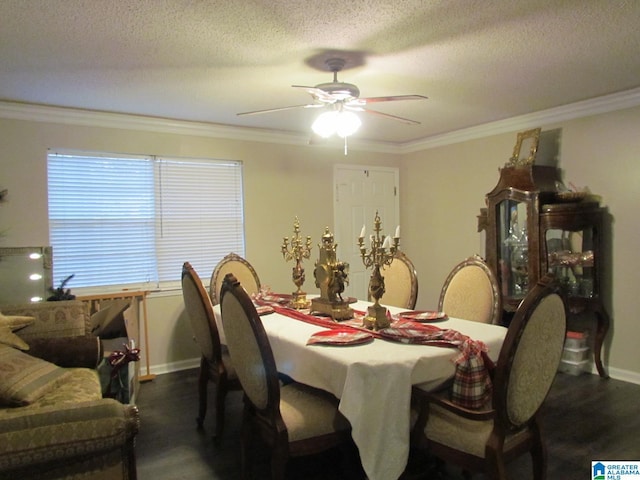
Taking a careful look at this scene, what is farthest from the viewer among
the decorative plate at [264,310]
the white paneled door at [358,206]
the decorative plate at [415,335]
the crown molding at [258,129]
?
the white paneled door at [358,206]

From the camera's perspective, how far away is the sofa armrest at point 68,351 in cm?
263

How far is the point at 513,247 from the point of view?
13.2 feet

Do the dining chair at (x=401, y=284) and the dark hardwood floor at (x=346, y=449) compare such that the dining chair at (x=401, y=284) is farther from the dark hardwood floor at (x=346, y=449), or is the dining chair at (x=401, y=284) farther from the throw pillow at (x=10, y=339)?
the throw pillow at (x=10, y=339)

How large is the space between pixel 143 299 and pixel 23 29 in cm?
231

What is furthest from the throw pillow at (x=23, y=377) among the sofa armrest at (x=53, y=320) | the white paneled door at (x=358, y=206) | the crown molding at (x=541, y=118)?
the crown molding at (x=541, y=118)

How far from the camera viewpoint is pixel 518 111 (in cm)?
407

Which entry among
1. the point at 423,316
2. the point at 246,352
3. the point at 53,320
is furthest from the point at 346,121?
the point at 53,320

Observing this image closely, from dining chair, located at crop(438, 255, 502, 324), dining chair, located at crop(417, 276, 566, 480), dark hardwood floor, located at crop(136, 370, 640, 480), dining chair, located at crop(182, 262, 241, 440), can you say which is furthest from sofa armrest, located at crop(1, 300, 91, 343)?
dining chair, located at crop(438, 255, 502, 324)

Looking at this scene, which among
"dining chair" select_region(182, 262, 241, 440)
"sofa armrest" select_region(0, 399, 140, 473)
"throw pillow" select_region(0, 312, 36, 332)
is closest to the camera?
"sofa armrest" select_region(0, 399, 140, 473)

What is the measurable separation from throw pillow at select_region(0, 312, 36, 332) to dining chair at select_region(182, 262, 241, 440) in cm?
91

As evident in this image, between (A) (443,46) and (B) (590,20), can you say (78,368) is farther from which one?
(B) (590,20)

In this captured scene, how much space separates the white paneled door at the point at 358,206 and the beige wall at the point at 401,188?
0.37ft

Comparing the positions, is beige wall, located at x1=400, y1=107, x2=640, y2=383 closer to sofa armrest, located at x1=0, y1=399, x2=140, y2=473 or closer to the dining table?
the dining table

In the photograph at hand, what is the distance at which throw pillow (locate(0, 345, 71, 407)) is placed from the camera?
6.80 feet
